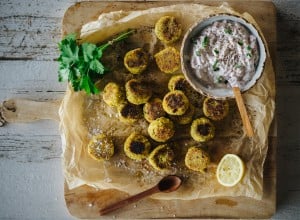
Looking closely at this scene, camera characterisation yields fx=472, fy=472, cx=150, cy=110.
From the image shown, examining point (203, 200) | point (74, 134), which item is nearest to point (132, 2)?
point (74, 134)

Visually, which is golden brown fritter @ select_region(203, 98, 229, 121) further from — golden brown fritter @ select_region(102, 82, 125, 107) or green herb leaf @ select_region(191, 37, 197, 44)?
golden brown fritter @ select_region(102, 82, 125, 107)

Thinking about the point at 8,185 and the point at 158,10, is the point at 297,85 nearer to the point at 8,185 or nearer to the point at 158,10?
the point at 158,10

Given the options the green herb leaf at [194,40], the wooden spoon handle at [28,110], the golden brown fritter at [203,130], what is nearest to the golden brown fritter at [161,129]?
the golden brown fritter at [203,130]

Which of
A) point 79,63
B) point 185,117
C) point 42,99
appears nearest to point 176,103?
point 185,117

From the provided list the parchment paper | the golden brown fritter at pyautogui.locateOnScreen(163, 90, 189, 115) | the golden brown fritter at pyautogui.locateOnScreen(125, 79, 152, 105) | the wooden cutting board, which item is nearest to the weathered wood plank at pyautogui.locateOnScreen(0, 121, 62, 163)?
the parchment paper

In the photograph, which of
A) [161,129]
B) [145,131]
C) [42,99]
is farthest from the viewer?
[42,99]

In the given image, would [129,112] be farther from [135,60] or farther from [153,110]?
[135,60]

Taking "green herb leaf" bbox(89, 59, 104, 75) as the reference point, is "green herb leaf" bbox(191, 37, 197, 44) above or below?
above

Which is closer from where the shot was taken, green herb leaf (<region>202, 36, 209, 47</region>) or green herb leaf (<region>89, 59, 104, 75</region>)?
green herb leaf (<region>202, 36, 209, 47</region>)
